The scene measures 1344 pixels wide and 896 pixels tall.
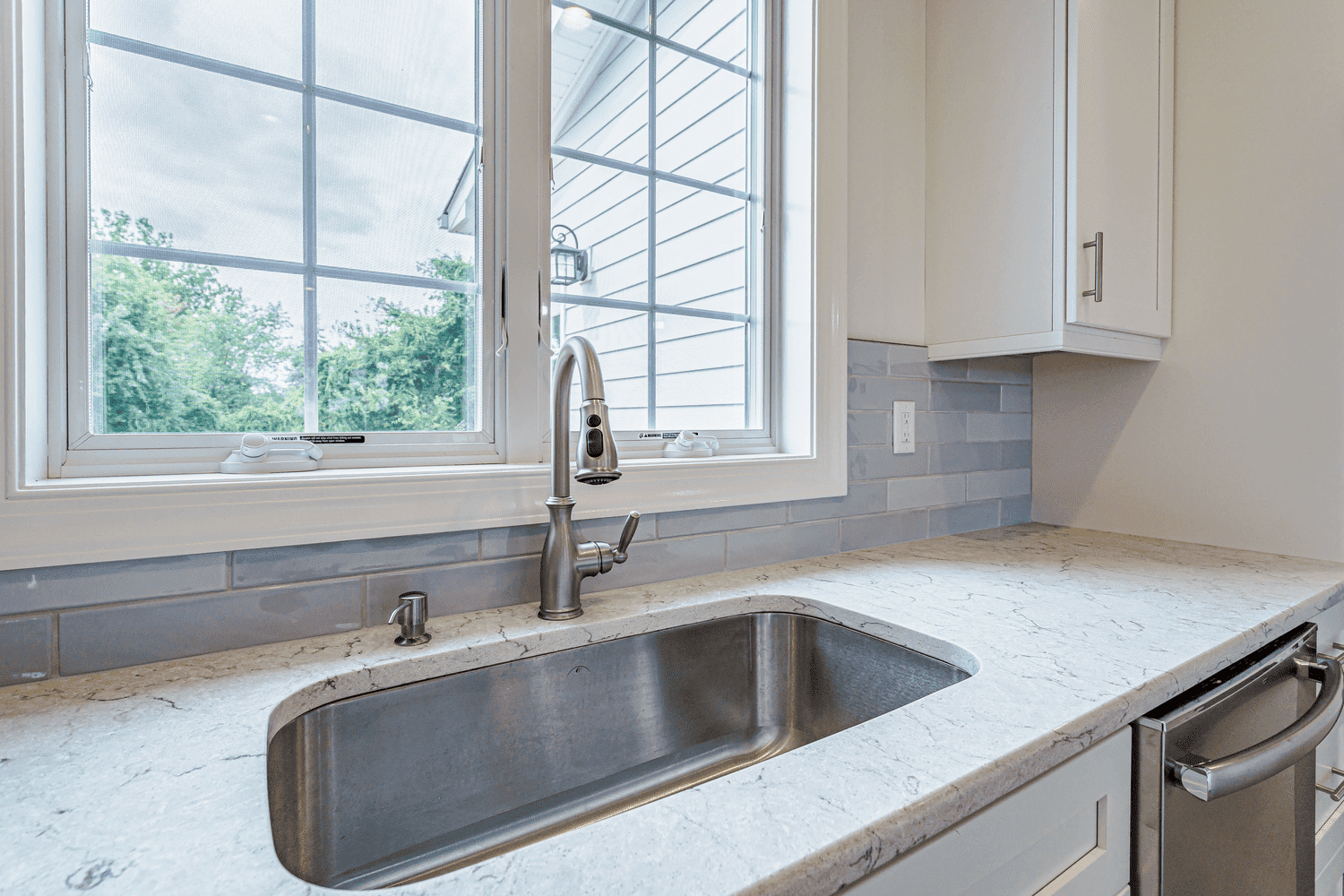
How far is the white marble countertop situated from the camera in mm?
420

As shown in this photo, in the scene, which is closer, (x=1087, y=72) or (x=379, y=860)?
(x=379, y=860)

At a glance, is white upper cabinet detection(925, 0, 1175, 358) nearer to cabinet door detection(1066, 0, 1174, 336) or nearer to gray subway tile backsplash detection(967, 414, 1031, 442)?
cabinet door detection(1066, 0, 1174, 336)

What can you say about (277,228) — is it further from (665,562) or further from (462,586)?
(665,562)

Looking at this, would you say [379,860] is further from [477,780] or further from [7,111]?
[7,111]

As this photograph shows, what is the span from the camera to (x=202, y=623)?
79 cm

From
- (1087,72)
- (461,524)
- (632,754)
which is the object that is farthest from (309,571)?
(1087,72)

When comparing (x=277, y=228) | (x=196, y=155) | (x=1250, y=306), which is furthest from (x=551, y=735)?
(x=1250, y=306)

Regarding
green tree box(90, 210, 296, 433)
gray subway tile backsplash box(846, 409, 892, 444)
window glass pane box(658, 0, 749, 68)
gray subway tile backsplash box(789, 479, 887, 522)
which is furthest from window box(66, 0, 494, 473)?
gray subway tile backsplash box(846, 409, 892, 444)

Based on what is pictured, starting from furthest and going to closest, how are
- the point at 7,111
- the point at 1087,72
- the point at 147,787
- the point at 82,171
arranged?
the point at 1087,72, the point at 82,171, the point at 7,111, the point at 147,787

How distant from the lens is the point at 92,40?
824 millimetres

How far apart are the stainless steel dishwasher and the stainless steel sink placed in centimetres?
22

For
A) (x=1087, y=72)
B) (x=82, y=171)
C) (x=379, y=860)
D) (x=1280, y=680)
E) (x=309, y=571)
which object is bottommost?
(x=379, y=860)

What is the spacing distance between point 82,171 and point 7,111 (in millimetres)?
119

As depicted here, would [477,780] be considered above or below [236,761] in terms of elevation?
below
